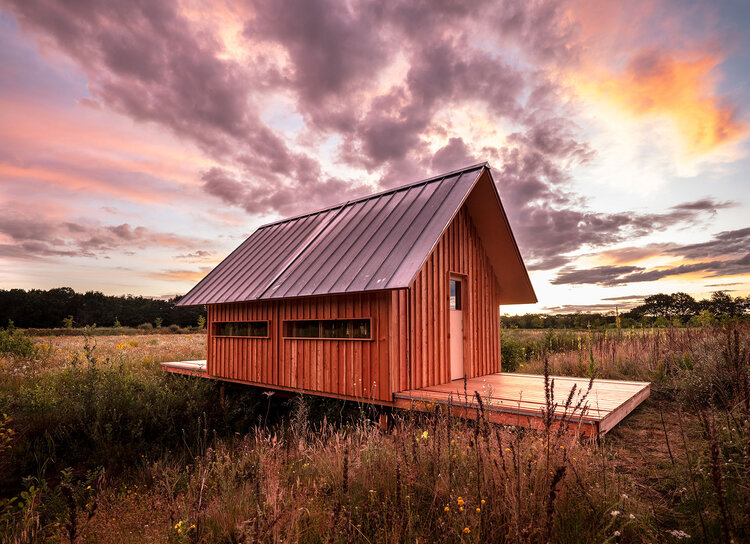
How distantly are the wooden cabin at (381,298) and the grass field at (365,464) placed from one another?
1.05 m

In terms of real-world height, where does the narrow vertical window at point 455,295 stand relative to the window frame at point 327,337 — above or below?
above

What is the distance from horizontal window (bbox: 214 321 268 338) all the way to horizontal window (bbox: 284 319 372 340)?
1069mm

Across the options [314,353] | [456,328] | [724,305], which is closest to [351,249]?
[314,353]

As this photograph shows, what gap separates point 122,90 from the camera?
9.34 meters

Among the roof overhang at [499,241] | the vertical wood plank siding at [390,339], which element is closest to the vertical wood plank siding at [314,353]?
the vertical wood plank siding at [390,339]

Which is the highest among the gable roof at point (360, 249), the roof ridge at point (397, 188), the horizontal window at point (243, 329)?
the roof ridge at point (397, 188)

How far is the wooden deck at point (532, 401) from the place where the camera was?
5.37 metres

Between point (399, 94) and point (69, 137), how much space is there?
850 centimetres

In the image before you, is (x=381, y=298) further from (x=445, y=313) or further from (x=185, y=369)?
(x=185, y=369)

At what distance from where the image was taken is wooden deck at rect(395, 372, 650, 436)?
17.6 feet

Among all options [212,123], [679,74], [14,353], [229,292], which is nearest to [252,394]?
[229,292]

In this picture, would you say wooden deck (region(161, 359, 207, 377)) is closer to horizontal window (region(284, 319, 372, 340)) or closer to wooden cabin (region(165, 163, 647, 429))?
wooden cabin (region(165, 163, 647, 429))

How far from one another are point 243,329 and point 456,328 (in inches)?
230

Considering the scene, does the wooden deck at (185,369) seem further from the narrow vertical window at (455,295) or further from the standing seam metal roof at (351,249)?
the narrow vertical window at (455,295)
